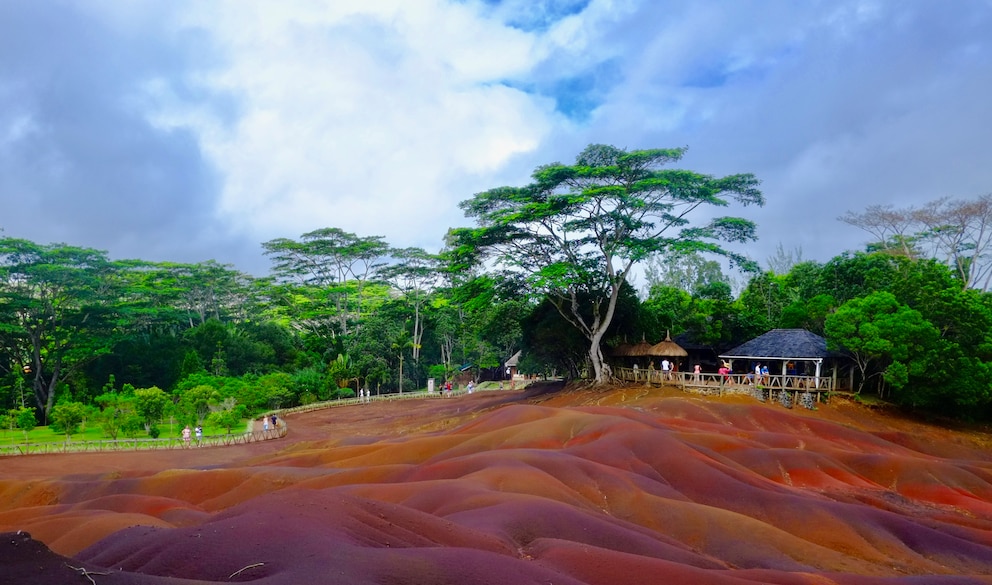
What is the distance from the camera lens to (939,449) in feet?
95.6

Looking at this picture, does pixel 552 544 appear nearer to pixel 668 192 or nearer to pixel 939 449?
pixel 939 449

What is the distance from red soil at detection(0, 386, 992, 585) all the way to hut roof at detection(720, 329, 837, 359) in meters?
4.73

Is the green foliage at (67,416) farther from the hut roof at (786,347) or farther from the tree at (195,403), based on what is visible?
the hut roof at (786,347)

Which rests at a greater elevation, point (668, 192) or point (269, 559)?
point (668, 192)

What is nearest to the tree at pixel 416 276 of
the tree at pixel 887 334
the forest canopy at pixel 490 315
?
the forest canopy at pixel 490 315

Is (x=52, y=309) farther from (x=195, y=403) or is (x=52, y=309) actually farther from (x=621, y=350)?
(x=621, y=350)

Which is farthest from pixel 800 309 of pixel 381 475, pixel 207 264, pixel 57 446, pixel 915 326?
pixel 207 264

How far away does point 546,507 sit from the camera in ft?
46.9

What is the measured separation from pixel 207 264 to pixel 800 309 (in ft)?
196

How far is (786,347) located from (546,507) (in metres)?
27.3

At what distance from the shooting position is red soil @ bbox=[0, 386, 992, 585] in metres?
9.32

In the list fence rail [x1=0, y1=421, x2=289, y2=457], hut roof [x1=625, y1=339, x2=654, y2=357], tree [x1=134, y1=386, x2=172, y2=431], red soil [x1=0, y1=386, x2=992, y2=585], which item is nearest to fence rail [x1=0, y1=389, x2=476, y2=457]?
fence rail [x1=0, y1=421, x2=289, y2=457]

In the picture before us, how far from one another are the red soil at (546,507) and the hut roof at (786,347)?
4.73 metres

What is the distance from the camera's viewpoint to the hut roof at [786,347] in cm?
3569
